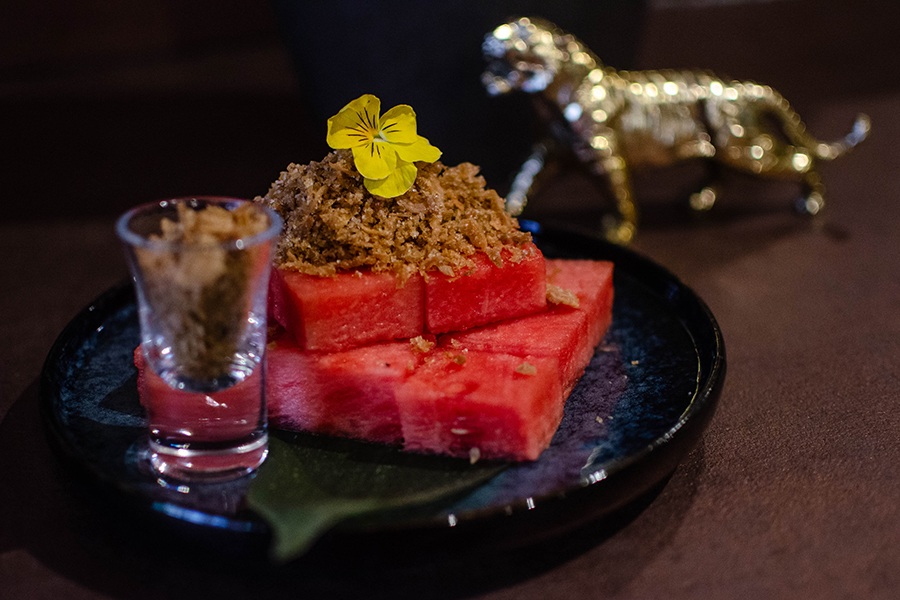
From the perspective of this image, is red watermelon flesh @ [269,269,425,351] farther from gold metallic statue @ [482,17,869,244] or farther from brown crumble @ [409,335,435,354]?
gold metallic statue @ [482,17,869,244]

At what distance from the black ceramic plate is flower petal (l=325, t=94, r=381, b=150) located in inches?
22.5

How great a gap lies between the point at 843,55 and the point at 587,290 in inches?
127

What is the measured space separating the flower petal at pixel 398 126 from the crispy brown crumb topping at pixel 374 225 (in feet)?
0.22

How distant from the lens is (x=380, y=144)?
1534 millimetres

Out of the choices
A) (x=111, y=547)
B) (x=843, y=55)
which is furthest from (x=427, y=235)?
(x=843, y=55)

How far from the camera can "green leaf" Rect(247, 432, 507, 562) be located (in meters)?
1.15

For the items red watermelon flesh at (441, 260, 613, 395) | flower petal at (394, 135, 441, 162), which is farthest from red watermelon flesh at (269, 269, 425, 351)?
flower petal at (394, 135, 441, 162)

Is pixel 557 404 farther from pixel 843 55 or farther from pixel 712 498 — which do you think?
pixel 843 55

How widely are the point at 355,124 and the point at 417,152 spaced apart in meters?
0.12

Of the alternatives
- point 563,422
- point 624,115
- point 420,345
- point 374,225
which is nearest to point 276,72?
point 624,115

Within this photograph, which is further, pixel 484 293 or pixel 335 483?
pixel 484 293

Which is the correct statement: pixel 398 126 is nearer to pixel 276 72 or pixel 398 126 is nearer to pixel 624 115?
pixel 624 115

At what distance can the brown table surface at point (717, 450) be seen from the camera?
1.22 m

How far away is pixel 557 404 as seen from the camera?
4.79 feet
